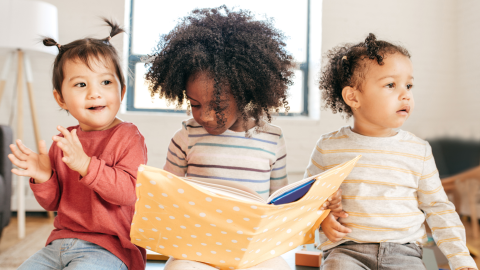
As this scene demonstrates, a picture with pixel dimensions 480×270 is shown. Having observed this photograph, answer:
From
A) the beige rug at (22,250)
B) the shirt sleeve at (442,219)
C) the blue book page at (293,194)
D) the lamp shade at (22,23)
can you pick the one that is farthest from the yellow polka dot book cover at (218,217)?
the lamp shade at (22,23)

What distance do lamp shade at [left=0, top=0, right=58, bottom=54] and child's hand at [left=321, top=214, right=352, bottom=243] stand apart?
1.93m

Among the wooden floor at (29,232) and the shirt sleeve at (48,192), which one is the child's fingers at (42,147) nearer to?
the shirt sleeve at (48,192)

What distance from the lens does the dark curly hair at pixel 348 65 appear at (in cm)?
95

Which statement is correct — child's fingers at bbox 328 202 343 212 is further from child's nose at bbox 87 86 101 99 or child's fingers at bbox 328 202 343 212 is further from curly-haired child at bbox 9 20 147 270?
child's nose at bbox 87 86 101 99

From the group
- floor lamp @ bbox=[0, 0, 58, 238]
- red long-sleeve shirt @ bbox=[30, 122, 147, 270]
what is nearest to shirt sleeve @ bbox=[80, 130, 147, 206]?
red long-sleeve shirt @ bbox=[30, 122, 147, 270]

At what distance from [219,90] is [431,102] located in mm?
2612

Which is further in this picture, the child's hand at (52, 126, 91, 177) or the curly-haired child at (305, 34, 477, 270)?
the curly-haired child at (305, 34, 477, 270)

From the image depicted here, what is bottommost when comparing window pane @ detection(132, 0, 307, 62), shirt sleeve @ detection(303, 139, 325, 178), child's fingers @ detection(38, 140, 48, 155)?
shirt sleeve @ detection(303, 139, 325, 178)

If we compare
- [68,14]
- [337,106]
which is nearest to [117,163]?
[337,106]

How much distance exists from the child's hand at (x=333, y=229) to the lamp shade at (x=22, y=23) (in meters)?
1.93

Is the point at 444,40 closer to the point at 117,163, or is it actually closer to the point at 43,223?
the point at 117,163

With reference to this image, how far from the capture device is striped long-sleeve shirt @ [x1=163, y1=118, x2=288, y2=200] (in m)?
1.01

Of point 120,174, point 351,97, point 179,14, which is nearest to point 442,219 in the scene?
point 351,97

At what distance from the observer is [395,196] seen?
0.93 m
